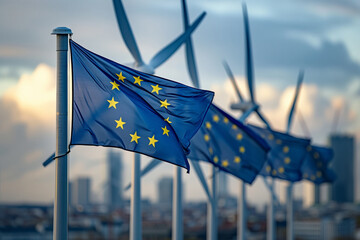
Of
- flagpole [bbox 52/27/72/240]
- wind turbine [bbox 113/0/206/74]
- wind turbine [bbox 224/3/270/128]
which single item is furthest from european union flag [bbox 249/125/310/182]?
flagpole [bbox 52/27/72/240]

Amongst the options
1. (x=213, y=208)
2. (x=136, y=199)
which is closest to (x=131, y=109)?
(x=136, y=199)

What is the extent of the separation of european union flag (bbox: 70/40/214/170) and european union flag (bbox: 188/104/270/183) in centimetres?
1095

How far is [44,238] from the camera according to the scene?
→ 174125 mm

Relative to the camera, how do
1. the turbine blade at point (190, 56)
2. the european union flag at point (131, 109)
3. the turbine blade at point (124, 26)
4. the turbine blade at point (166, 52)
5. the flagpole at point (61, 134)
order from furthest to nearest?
1. the turbine blade at point (190, 56)
2. the turbine blade at point (166, 52)
3. the turbine blade at point (124, 26)
4. the european union flag at point (131, 109)
5. the flagpole at point (61, 134)

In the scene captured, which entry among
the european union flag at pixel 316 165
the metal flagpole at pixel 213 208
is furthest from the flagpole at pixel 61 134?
the european union flag at pixel 316 165

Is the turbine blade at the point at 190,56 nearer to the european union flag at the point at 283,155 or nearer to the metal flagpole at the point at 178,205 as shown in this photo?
the metal flagpole at the point at 178,205

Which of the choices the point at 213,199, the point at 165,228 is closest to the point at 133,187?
the point at 213,199

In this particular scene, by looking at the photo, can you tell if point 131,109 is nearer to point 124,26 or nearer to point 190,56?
point 124,26

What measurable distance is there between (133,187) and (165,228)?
557 ft

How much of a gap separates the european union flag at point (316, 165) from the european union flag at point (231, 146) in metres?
16.0

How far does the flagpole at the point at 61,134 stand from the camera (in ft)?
58.9

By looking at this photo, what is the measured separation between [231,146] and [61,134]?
15957 millimetres

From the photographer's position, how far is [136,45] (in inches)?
1066

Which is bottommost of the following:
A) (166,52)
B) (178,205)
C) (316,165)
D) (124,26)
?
(178,205)
